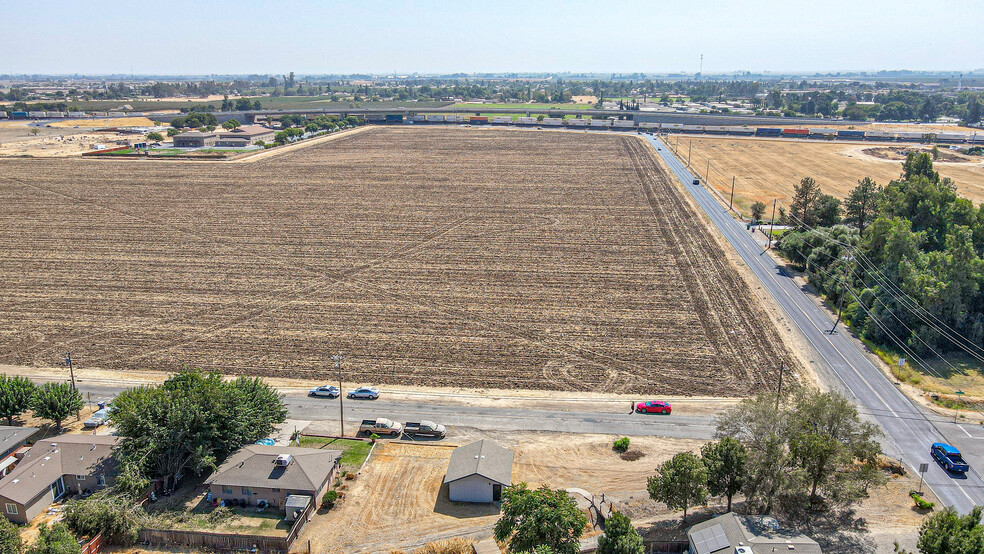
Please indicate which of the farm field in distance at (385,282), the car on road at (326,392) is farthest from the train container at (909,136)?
the car on road at (326,392)

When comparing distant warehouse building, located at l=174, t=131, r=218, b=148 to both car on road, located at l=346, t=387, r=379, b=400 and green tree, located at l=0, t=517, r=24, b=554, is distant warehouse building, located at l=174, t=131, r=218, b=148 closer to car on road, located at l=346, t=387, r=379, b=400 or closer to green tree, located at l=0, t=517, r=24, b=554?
car on road, located at l=346, t=387, r=379, b=400

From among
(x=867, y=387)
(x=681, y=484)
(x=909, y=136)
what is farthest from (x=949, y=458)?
(x=909, y=136)

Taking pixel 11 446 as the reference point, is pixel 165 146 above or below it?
above

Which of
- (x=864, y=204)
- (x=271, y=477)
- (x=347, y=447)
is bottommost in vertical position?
(x=347, y=447)

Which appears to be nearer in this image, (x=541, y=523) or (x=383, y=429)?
(x=541, y=523)

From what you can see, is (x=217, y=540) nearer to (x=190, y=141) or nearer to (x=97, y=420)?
(x=97, y=420)

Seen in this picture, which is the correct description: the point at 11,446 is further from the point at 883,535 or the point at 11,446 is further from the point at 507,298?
the point at 883,535

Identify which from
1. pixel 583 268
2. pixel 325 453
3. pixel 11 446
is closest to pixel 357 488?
pixel 325 453
